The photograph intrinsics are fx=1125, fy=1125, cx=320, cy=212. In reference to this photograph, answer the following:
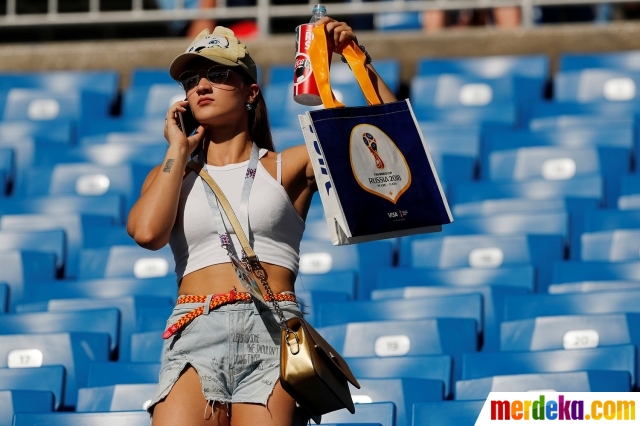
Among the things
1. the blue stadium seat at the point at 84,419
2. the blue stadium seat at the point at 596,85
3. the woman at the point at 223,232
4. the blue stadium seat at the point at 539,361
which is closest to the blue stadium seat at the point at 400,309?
the blue stadium seat at the point at 539,361

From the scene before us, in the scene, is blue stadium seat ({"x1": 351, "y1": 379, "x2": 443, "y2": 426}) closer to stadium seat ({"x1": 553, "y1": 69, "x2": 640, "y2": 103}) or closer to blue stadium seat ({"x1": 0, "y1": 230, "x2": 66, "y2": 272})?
blue stadium seat ({"x1": 0, "y1": 230, "x2": 66, "y2": 272})

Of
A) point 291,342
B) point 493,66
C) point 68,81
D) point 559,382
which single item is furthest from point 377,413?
point 68,81

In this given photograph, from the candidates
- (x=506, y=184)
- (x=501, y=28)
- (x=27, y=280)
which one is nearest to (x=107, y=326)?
(x=27, y=280)

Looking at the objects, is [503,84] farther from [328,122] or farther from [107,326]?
[328,122]

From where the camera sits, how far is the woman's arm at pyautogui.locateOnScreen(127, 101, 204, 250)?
2.84 m

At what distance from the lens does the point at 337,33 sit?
310 cm

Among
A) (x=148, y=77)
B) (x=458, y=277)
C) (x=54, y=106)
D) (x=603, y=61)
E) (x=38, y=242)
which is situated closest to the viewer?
(x=458, y=277)

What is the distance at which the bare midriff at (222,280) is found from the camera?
2848 mm

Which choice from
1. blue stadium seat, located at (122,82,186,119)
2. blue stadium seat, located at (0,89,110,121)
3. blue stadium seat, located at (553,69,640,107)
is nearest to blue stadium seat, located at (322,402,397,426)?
blue stadium seat, located at (553,69,640,107)

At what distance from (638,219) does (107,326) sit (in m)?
2.36

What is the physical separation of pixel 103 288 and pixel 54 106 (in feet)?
7.90

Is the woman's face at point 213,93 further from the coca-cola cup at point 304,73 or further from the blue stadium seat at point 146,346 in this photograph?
the blue stadium seat at point 146,346

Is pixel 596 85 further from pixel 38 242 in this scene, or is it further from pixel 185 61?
pixel 185 61

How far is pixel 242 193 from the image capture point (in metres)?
2.91
